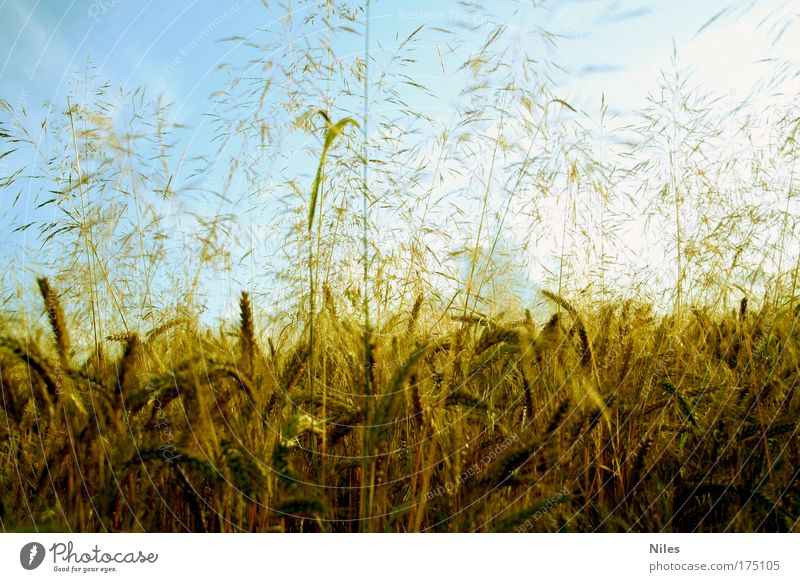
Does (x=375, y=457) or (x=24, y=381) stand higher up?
(x=24, y=381)

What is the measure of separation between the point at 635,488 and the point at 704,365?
822 mm

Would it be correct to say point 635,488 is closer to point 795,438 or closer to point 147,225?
point 795,438

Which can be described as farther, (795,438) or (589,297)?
(589,297)

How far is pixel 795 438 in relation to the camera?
1.62 meters

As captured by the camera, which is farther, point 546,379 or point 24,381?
point 546,379

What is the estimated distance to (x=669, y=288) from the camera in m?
2.66
